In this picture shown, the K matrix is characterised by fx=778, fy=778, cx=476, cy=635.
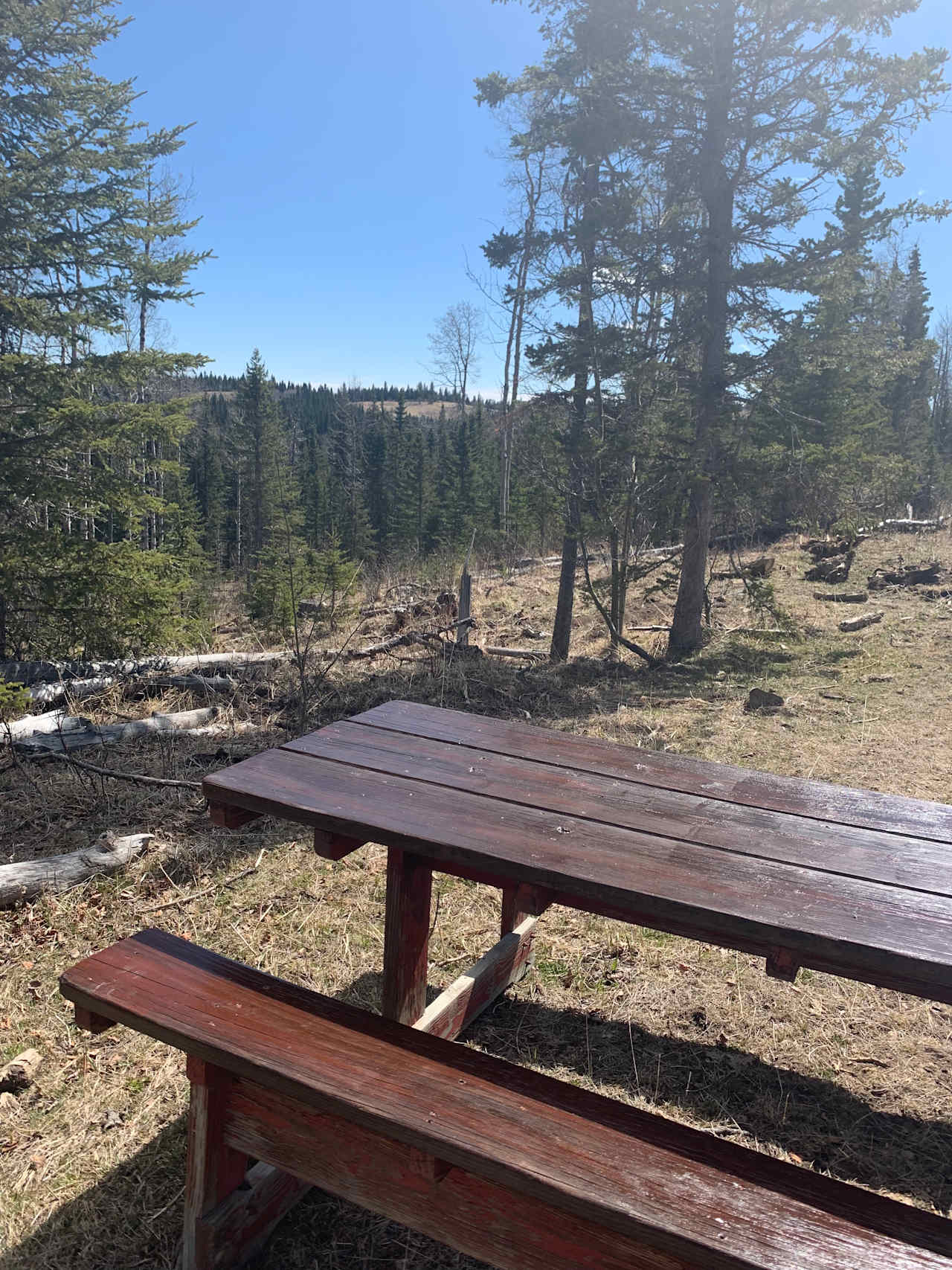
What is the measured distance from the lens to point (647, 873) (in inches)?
67.7

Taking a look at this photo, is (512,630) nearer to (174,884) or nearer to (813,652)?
(813,652)

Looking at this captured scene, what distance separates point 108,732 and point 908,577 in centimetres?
1209

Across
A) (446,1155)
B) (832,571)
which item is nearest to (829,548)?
(832,571)

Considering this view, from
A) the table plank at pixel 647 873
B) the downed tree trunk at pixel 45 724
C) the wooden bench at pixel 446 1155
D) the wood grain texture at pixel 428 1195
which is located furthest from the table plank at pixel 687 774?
the downed tree trunk at pixel 45 724

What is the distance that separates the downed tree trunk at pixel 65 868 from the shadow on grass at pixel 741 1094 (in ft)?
6.04

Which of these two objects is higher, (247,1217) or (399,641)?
(399,641)

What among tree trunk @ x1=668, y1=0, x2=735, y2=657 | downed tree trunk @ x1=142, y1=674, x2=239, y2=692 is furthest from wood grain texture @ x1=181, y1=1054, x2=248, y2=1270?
tree trunk @ x1=668, y1=0, x2=735, y2=657

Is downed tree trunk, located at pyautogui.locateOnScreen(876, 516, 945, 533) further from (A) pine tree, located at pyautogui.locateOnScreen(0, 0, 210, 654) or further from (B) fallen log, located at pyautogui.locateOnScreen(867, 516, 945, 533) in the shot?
(A) pine tree, located at pyautogui.locateOnScreen(0, 0, 210, 654)

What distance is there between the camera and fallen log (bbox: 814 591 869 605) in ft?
39.1

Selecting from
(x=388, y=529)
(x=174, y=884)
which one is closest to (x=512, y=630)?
(x=174, y=884)

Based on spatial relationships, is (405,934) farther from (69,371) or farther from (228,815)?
(69,371)

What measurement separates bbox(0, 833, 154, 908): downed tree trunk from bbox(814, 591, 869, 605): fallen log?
11016 millimetres

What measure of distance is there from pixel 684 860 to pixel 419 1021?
1.12 m

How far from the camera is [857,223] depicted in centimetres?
855
